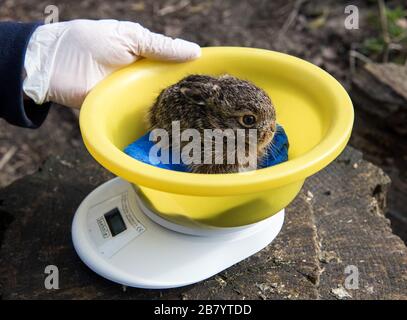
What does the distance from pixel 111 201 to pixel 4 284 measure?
42 centimetres

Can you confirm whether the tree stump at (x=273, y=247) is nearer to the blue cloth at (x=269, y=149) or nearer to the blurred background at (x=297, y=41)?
the blue cloth at (x=269, y=149)

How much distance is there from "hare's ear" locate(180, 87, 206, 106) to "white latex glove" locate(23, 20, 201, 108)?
0.19m

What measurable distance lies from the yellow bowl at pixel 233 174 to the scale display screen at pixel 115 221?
132 mm

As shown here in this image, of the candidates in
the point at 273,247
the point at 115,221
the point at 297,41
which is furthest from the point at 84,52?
the point at 297,41

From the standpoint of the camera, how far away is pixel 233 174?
55.3 inches

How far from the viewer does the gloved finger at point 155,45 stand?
1852 millimetres

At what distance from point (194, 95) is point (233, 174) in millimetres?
419

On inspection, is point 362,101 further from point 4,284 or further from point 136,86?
point 4,284

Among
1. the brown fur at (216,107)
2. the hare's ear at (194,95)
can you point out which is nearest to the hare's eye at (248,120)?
the brown fur at (216,107)

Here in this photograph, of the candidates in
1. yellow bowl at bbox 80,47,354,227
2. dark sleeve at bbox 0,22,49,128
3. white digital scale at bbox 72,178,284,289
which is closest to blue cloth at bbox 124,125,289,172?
yellow bowl at bbox 80,47,354,227

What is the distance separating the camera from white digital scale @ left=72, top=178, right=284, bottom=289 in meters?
1.66

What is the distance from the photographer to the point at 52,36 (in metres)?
1.91

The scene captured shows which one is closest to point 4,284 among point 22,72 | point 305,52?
point 22,72

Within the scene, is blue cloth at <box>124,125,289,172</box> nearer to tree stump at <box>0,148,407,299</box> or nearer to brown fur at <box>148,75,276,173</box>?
brown fur at <box>148,75,276,173</box>
